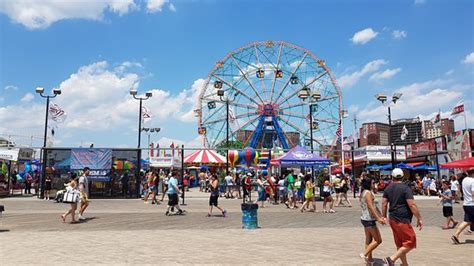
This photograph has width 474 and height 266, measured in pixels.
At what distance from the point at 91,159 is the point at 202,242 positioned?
16.3m

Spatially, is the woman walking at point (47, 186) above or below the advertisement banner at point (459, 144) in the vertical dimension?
below

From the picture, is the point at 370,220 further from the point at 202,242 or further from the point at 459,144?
the point at 459,144

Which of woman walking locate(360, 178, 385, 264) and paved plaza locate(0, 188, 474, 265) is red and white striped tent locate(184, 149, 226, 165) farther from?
woman walking locate(360, 178, 385, 264)

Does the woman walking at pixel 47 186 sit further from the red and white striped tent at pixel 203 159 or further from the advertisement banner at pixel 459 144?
the advertisement banner at pixel 459 144

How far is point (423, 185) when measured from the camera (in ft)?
92.9

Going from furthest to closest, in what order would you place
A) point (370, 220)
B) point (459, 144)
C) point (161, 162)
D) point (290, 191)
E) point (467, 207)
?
point (161, 162), point (459, 144), point (290, 191), point (467, 207), point (370, 220)

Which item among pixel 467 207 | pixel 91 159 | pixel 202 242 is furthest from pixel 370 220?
pixel 91 159

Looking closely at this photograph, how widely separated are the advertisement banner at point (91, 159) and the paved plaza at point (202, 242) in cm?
959

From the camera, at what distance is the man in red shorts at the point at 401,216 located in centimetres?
611

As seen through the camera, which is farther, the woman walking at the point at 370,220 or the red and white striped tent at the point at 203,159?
the red and white striped tent at the point at 203,159

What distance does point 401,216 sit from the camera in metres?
6.27

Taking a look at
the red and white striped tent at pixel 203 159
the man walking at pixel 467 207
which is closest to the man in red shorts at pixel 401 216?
the man walking at pixel 467 207

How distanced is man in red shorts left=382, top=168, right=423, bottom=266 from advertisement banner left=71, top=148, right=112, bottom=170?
1946 cm

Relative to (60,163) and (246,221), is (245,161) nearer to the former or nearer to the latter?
(60,163)
